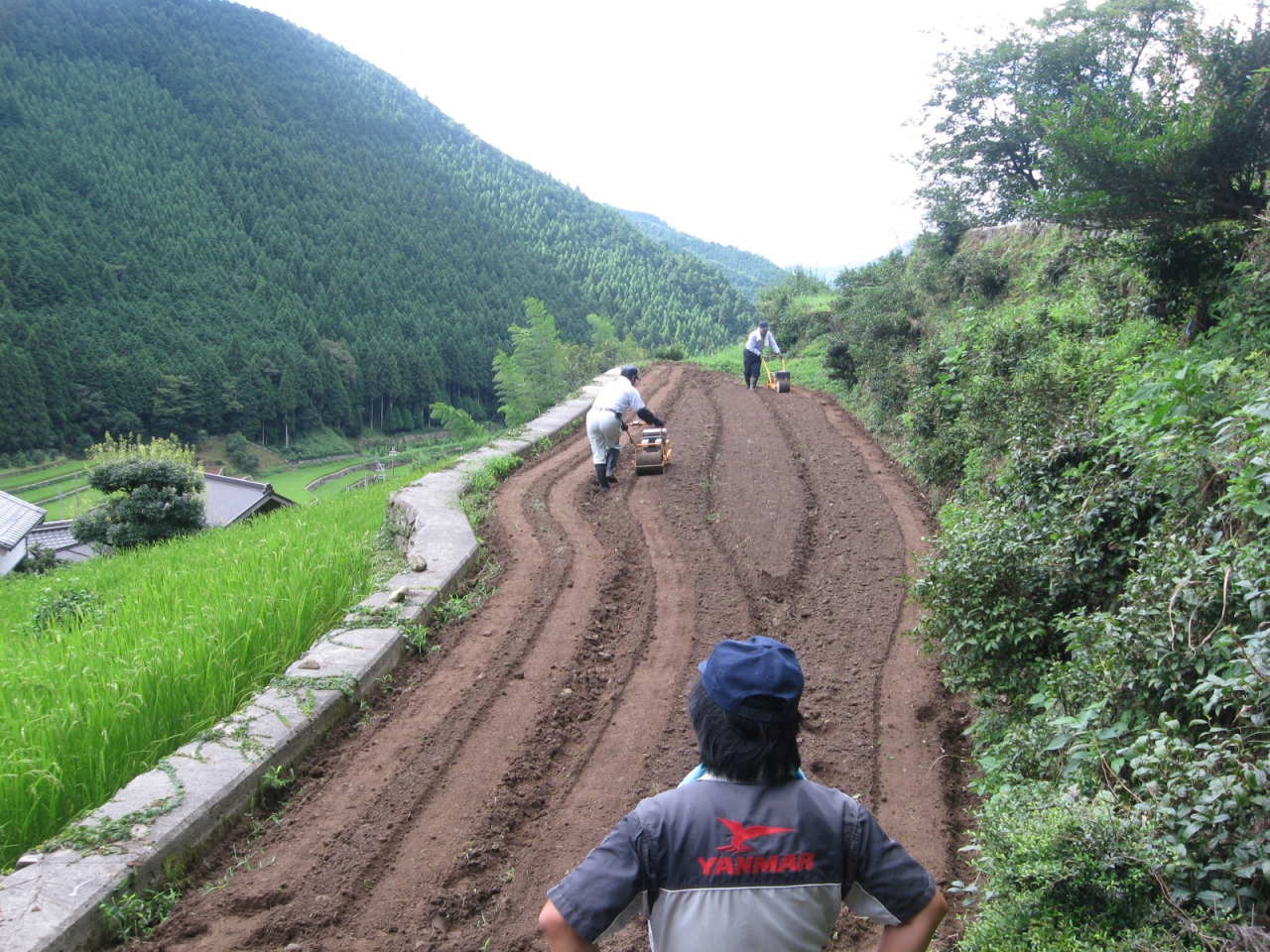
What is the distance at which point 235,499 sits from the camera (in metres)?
32.8

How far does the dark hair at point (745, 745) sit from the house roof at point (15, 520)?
35160 millimetres

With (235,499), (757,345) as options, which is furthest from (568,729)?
(235,499)

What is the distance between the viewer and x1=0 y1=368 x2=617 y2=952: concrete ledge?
312 cm

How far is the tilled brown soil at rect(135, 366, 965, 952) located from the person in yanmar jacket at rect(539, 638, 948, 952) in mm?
1634

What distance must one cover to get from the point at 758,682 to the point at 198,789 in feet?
11.2

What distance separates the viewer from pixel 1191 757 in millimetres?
2678

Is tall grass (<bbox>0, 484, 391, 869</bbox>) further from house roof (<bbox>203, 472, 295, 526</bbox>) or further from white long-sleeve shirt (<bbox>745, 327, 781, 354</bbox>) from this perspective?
house roof (<bbox>203, 472, 295, 526</bbox>)

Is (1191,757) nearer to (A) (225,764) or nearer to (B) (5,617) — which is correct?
(A) (225,764)

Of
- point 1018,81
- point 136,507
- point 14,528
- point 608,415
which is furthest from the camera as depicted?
point 14,528

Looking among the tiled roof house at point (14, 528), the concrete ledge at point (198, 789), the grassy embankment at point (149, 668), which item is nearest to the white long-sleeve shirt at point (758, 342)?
the grassy embankment at point (149, 668)

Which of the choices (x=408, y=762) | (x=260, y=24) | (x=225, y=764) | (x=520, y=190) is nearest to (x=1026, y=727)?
(x=408, y=762)

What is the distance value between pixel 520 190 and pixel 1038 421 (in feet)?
483

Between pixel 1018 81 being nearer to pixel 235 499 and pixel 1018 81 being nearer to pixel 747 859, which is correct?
pixel 747 859

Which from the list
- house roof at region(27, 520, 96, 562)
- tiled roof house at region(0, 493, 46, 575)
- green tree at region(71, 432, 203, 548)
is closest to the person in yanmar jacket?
green tree at region(71, 432, 203, 548)
